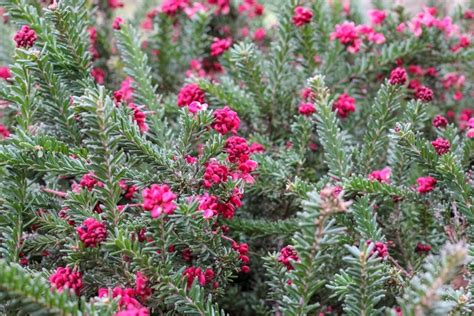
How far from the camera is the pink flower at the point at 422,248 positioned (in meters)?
1.55

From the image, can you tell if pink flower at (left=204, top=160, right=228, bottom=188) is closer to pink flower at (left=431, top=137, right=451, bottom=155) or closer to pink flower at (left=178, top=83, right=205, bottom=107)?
pink flower at (left=178, top=83, right=205, bottom=107)

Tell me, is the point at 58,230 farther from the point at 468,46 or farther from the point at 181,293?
the point at 468,46

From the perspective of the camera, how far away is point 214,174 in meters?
1.20

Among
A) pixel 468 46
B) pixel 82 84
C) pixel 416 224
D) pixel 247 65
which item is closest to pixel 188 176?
pixel 82 84

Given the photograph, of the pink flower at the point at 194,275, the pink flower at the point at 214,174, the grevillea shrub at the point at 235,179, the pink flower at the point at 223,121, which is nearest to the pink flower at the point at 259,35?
the grevillea shrub at the point at 235,179

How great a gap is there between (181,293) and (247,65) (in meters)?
0.87

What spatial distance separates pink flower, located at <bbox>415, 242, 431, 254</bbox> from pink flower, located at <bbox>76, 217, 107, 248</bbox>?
0.92 meters

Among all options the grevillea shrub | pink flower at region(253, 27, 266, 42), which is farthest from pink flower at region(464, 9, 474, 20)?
pink flower at region(253, 27, 266, 42)

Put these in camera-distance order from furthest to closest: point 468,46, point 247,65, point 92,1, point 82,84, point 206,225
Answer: point 92,1, point 468,46, point 247,65, point 82,84, point 206,225

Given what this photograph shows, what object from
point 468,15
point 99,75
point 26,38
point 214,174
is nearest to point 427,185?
point 214,174

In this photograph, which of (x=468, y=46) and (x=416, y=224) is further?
(x=468, y=46)

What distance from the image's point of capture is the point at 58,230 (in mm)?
1281

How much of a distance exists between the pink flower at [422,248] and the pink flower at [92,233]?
915mm

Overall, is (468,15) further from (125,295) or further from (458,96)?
(125,295)
